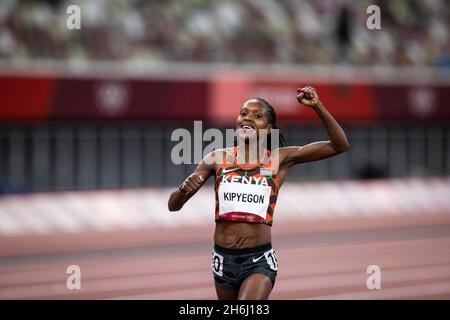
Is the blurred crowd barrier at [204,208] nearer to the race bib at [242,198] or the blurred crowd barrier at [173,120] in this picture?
the blurred crowd barrier at [173,120]

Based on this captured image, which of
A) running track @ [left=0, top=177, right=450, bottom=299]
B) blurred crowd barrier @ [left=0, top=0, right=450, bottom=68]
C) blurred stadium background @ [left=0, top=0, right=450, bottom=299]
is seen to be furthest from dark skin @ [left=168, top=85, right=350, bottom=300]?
blurred crowd barrier @ [left=0, top=0, right=450, bottom=68]

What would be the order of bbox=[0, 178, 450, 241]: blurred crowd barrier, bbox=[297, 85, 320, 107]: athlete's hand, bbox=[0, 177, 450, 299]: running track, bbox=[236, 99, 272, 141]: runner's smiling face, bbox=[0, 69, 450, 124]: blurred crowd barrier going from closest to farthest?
1. bbox=[297, 85, 320, 107]: athlete's hand
2. bbox=[236, 99, 272, 141]: runner's smiling face
3. bbox=[0, 177, 450, 299]: running track
4. bbox=[0, 178, 450, 241]: blurred crowd barrier
5. bbox=[0, 69, 450, 124]: blurred crowd barrier

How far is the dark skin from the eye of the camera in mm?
5129

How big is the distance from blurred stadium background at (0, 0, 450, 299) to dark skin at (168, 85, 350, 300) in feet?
14.5

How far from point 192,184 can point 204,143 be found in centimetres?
1473

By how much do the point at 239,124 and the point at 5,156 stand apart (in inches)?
482

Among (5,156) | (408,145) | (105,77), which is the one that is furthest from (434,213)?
(5,156)

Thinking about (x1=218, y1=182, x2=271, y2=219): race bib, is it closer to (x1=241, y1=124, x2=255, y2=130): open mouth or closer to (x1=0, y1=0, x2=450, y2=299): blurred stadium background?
(x1=241, y1=124, x2=255, y2=130): open mouth

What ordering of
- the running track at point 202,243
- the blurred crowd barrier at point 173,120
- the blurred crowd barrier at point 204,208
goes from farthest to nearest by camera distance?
the blurred crowd barrier at point 173,120
the blurred crowd barrier at point 204,208
the running track at point 202,243

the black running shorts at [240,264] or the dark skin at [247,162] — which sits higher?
the dark skin at [247,162]

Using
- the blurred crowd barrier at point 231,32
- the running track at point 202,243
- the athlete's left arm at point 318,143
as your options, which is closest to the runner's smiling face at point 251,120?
the athlete's left arm at point 318,143

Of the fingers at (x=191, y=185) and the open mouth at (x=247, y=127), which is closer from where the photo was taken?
the fingers at (x=191, y=185)

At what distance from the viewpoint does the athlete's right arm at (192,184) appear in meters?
5.12

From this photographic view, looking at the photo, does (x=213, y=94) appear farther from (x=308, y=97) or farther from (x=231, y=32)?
(x=308, y=97)
